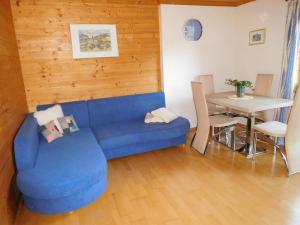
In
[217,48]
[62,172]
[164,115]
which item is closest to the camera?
[62,172]

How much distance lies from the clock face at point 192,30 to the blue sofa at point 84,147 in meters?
1.15

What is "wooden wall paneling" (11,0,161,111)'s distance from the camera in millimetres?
3096

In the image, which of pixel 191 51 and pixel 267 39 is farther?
pixel 191 51

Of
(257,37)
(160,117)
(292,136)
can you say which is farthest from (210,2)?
(292,136)

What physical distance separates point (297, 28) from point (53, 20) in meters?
3.36

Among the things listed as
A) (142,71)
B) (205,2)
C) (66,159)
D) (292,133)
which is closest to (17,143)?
(66,159)

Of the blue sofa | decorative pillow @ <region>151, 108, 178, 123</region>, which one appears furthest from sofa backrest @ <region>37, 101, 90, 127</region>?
decorative pillow @ <region>151, 108, 178, 123</region>

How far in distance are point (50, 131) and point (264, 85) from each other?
3152 mm

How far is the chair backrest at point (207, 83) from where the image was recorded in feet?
13.0

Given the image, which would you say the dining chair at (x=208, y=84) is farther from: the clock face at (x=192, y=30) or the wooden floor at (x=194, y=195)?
the wooden floor at (x=194, y=195)

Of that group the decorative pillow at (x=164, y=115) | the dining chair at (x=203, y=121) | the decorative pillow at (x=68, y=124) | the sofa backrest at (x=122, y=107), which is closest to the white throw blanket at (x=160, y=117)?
the decorative pillow at (x=164, y=115)

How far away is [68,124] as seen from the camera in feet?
9.93

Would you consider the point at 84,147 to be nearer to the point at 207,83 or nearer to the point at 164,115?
the point at 164,115

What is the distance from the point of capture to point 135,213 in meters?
2.02
